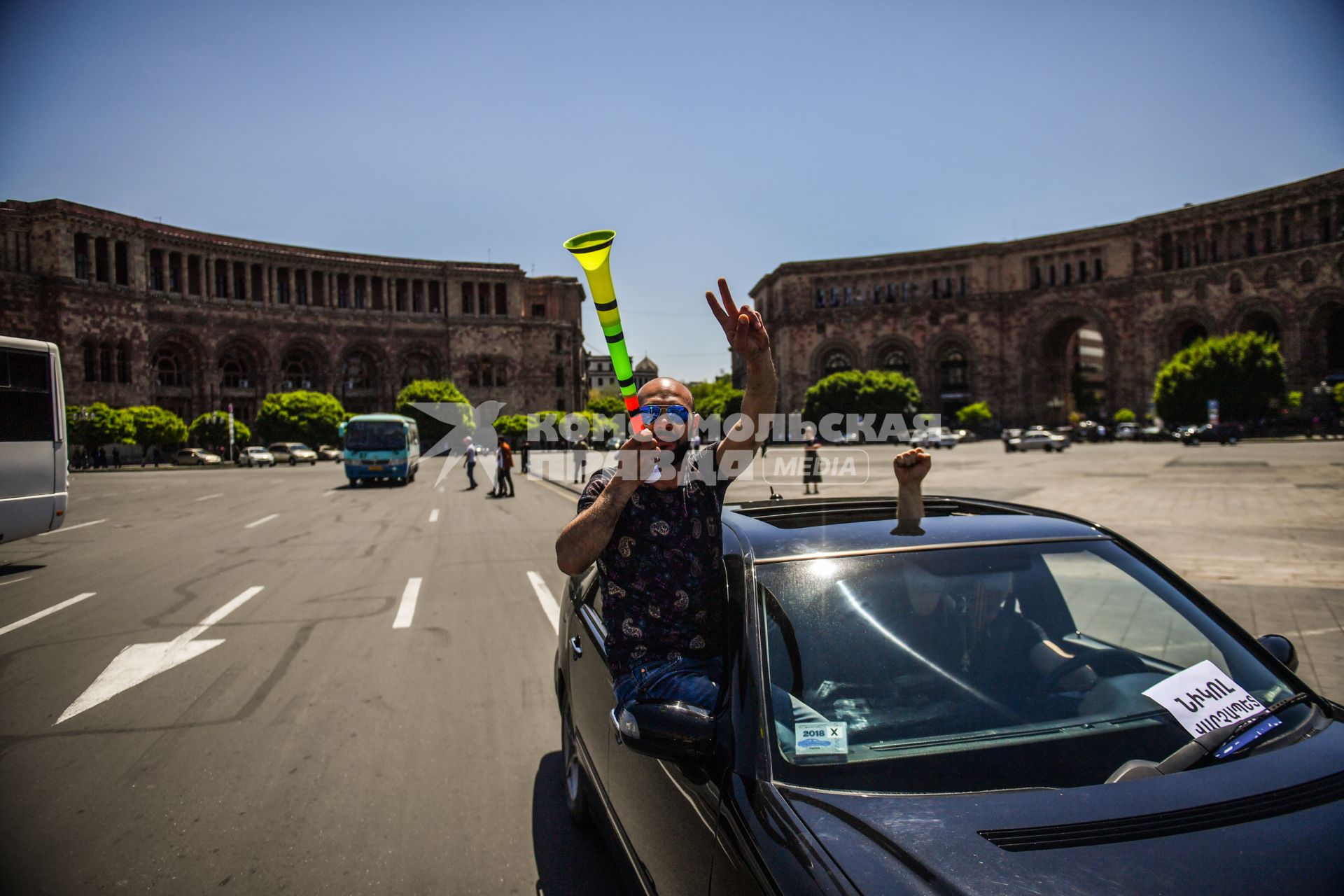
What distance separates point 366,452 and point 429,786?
2788 centimetres

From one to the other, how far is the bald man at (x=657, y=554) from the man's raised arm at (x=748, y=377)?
31 cm

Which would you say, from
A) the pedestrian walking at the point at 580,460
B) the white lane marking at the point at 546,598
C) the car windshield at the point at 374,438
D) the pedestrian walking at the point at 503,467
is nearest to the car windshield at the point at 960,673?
the white lane marking at the point at 546,598

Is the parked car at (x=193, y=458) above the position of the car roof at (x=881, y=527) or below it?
below

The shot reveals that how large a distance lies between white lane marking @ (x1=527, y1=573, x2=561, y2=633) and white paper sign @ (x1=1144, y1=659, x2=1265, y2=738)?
17.9 feet

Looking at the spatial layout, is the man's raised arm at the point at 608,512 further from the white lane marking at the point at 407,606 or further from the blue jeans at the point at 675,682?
the white lane marking at the point at 407,606

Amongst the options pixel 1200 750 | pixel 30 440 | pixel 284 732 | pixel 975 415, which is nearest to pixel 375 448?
pixel 30 440

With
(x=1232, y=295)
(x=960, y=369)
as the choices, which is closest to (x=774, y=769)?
(x=1232, y=295)

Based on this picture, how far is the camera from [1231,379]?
54.4 m

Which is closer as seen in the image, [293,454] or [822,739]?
[822,739]

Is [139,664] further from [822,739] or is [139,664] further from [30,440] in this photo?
[30,440]

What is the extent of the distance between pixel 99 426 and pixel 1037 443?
60.7 meters

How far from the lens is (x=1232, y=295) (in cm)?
6569

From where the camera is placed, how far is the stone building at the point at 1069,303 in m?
62.1

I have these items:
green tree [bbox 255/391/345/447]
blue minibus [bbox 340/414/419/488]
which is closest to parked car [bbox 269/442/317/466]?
green tree [bbox 255/391/345/447]
